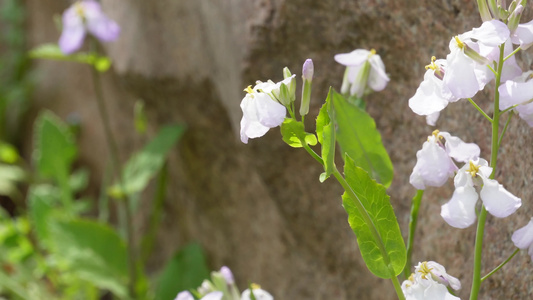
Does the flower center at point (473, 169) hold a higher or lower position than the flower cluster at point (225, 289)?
higher

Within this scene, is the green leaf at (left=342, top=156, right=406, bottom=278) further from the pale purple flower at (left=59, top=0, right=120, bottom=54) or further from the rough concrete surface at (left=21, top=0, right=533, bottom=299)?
the pale purple flower at (left=59, top=0, right=120, bottom=54)

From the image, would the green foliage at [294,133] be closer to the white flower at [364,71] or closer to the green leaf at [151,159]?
the white flower at [364,71]

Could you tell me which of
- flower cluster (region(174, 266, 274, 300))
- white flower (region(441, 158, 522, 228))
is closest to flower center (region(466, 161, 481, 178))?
white flower (region(441, 158, 522, 228))

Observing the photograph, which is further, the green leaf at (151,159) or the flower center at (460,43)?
the green leaf at (151,159)

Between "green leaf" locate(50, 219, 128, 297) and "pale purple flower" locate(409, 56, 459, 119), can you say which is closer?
"pale purple flower" locate(409, 56, 459, 119)

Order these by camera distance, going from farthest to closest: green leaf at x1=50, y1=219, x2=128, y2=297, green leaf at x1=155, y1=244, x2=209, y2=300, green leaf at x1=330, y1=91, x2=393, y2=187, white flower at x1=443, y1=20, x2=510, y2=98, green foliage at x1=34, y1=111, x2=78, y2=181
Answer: green foliage at x1=34, y1=111, x2=78, y2=181 < green leaf at x1=50, y1=219, x2=128, y2=297 < green leaf at x1=155, y1=244, x2=209, y2=300 < green leaf at x1=330, y1=91, x2=393, y2=187 < white flower at x1=443, y1=20, x2=510, y2=98

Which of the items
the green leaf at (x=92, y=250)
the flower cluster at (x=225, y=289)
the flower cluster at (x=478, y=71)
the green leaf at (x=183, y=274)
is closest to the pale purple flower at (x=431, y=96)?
the flower cluster at (x=478, y=71)

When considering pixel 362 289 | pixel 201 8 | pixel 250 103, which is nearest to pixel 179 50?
pixel 201 8
